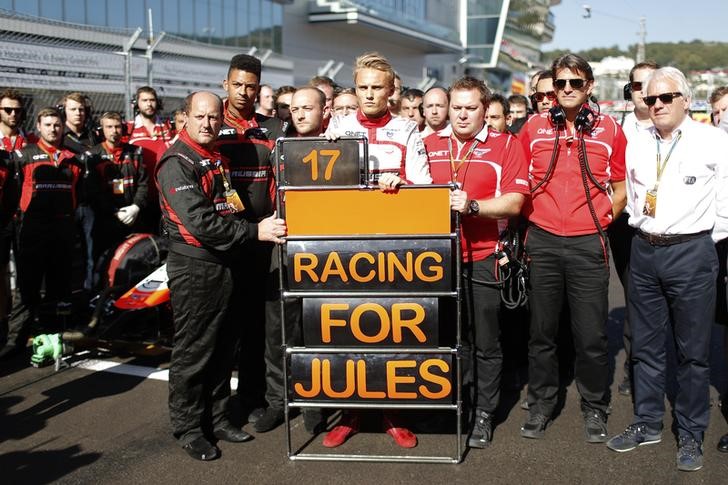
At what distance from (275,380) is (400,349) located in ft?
3.75

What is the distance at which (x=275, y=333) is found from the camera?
4969 mm

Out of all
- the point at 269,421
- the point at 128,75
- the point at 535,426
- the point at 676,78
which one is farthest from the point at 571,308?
the point at 128,75

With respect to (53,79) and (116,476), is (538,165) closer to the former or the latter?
(116,476)

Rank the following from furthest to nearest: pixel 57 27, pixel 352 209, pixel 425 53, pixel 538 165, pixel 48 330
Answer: pixel 425 53 < pixel 57 27 < pixel 48 330 < pixel 538 165 < pixel 352 209

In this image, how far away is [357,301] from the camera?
427 cm

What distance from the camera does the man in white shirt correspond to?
426 cm

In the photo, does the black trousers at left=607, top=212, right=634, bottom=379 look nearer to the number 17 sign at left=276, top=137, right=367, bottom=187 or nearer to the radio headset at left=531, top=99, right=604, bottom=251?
the radio headset at left=531, top=99, right=604, bottom=251

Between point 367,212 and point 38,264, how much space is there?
13.1 ft

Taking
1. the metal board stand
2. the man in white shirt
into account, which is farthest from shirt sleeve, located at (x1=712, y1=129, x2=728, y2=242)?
the metal board stand

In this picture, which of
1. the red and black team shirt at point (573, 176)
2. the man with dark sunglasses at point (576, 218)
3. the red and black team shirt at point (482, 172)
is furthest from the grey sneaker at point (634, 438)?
the red and black team shirt at point (482, 172)

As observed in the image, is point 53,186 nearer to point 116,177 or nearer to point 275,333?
point 116,177

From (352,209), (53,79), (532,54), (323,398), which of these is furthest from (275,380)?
(532,54)

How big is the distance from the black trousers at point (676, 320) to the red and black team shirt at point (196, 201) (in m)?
2.41

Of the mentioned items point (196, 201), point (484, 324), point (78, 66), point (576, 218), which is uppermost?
point (78, 66)
